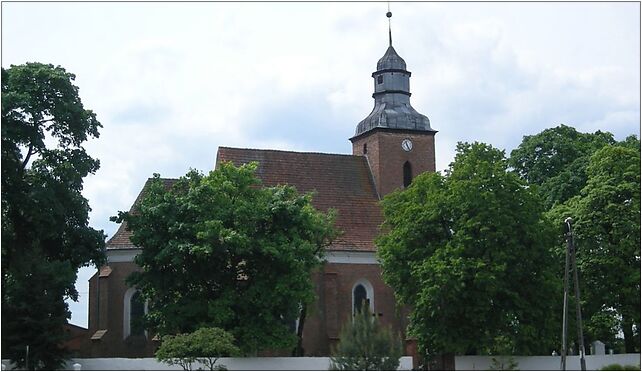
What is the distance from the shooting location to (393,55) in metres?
57.8

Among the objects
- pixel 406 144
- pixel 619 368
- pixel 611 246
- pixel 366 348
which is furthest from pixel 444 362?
pixel 406 144

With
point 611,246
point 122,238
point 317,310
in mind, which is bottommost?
point 317,310

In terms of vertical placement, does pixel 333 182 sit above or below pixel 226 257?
above

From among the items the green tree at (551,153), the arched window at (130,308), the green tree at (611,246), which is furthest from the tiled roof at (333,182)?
the green tree at (611,246)

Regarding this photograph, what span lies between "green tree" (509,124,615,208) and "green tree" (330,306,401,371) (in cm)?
2587

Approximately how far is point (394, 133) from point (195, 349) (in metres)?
24.2

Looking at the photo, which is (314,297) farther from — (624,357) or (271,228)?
(624,357)

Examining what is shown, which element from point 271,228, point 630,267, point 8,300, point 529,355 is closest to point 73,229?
point 8,300

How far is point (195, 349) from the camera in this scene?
3675 cm

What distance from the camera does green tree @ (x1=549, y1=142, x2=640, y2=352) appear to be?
44.0m

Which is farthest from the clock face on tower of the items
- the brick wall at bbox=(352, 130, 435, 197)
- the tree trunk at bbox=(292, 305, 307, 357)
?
the tree trunk at bbox=(292, 305, 307, 357)

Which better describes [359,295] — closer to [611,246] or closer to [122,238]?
[122,238]

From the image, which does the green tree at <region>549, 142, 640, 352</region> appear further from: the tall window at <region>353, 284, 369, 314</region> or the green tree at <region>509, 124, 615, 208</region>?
the tall window at <region>353, 284, 369, 314</region>

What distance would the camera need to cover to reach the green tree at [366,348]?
1104 inches
